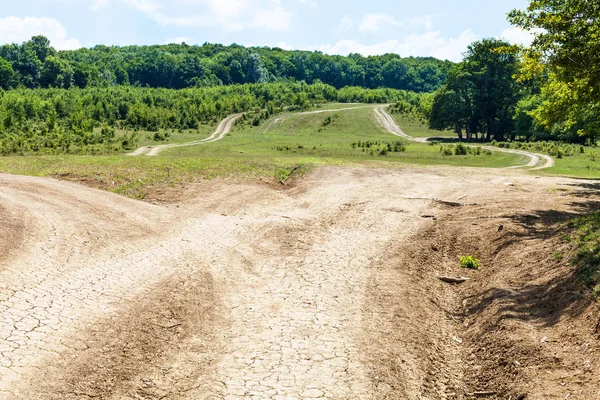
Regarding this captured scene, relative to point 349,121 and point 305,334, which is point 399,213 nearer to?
point 305,334

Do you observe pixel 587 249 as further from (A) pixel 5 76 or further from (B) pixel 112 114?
(A) pixel 5 76

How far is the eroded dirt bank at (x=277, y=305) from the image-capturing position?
33.5 feet

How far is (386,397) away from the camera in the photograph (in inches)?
392

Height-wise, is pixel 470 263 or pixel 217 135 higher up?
pixel 217 135

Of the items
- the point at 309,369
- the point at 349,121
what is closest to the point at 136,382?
the point at 309,369

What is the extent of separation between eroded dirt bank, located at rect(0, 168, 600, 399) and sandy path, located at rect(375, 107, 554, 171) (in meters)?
24.0

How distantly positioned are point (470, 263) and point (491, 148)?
53551 millimetres

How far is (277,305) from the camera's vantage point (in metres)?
14.0

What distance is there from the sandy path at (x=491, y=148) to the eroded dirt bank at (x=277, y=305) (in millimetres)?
23979

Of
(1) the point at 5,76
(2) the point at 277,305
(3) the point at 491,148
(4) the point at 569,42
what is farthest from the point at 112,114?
(2) the point at 277,305

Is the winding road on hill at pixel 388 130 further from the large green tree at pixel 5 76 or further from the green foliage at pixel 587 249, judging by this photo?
the large green tree at pixel 5 76

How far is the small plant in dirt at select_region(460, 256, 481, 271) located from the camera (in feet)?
58.4

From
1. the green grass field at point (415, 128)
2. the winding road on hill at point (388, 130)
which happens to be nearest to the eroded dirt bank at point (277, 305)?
the winding road on hill at point (388, 130)

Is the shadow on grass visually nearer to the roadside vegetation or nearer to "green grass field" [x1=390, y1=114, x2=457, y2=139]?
the roadside vegetation
